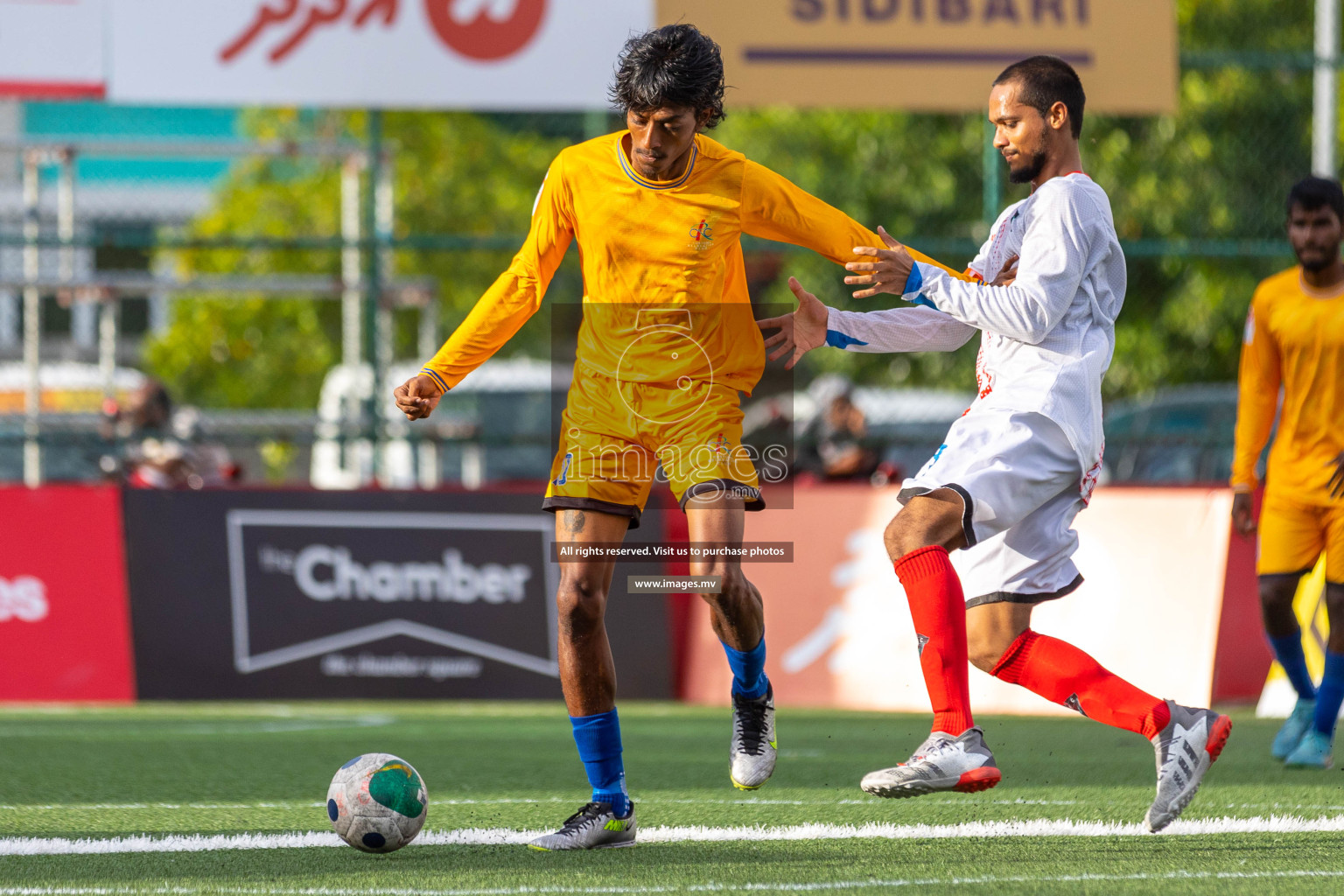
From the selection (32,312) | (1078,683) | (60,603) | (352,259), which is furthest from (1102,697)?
(352,259)

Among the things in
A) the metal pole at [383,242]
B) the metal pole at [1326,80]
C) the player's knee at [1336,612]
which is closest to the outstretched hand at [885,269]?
the player's knee at [1336,612]

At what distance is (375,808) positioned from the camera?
4406 millimetres

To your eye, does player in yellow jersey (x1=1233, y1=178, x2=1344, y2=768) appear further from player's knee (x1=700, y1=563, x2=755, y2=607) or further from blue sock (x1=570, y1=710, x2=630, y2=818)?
blue sock (x1=570, y1=710, x2=630, y2=818)

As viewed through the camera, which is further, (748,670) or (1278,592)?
(1278,592)

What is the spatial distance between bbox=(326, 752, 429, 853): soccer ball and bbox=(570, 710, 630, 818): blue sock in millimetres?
477

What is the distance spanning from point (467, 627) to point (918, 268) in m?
5.66

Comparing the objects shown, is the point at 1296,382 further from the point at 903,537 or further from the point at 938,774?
the point at 938,774

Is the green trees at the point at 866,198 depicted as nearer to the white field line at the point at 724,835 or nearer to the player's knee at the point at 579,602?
the white field line at the point at 724,835

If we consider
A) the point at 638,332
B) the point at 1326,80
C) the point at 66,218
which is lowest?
the point at 638,332

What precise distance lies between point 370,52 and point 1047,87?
686cm

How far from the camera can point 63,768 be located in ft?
21.3

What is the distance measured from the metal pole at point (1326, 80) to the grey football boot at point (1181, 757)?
7407 millimetres

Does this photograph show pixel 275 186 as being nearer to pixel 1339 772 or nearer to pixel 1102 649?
pixel 1102 649

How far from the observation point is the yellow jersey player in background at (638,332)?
15.0 feet
